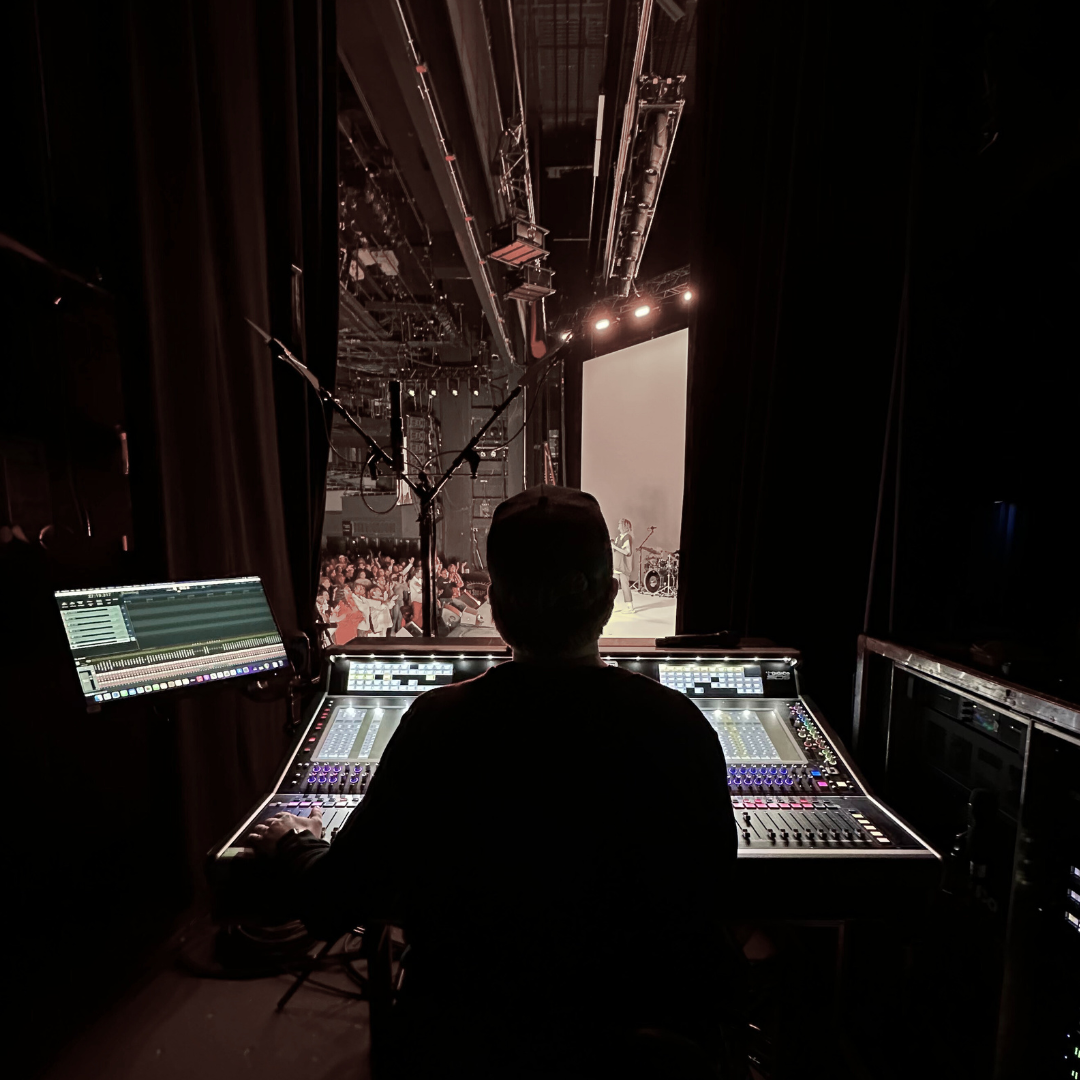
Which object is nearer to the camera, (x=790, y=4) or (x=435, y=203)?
(x=790, y=4)

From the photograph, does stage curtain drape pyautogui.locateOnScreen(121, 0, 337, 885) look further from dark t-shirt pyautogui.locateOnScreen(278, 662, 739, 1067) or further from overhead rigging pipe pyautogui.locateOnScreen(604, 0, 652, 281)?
overhead rigging pipe pyautogui.locateOnScreen(604, 0, 652, 281)

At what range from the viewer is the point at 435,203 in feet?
16.1

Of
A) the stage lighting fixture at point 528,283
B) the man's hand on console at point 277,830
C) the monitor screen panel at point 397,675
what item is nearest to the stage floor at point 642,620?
the stage lighting fixture at point 528,283

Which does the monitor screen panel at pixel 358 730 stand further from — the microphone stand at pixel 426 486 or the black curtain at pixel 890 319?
the black curtain at pixel 890 319

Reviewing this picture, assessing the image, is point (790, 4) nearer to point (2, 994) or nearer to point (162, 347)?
point (162, 347)

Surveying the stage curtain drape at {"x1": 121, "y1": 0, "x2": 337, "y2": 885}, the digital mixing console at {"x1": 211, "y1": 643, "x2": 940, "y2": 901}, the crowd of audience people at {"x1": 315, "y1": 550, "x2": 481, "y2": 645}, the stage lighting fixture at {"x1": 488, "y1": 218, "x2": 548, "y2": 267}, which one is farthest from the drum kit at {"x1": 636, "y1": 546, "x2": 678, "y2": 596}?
the digital mixing console at {"x1": 211, "y1": 643, "x2": 940, "y2": 901}

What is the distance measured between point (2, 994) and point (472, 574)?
7464mm

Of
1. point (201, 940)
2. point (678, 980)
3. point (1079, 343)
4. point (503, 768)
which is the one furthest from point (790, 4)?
point (201, 940)

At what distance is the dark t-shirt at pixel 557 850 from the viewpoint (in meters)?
0.79

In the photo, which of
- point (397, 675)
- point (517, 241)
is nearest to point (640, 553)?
point (517, 241)

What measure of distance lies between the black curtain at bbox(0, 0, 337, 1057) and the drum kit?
5425 mm

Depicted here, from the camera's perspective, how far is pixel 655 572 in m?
7.20

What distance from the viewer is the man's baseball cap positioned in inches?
34.0

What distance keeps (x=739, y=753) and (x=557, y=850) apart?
799 millimetres
